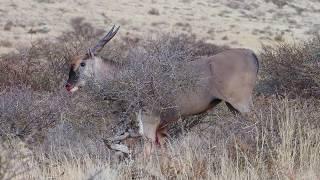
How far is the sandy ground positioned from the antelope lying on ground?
1654 centimetres

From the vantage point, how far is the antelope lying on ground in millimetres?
9180

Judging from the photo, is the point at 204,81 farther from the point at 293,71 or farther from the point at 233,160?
the point at 293,71

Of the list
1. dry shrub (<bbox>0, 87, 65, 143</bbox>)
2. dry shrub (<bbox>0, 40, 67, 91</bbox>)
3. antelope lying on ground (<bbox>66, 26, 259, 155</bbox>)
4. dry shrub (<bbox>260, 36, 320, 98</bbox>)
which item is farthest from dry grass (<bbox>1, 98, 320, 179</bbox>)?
dry shrub (<bbox>0, 40, 67, 91</bbox>)

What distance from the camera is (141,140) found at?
834 centimetres

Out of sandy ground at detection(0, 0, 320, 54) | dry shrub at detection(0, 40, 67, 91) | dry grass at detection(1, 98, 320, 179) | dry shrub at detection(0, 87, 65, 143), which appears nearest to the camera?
dry grass at detection(1, 98, 320, 179)

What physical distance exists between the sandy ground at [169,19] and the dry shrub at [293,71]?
43.2 ft

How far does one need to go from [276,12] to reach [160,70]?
48.2 m

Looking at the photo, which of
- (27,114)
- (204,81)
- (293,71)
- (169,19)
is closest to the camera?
(27,114)

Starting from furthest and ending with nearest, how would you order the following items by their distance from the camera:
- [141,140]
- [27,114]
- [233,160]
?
[27,114], [141,140], [233,160]

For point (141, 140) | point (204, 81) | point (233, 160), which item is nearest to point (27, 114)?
point (141, 140)

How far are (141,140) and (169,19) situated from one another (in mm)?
36610

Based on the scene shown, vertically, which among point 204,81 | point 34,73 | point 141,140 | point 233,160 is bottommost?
point 34,73

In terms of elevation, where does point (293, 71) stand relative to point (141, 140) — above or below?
below

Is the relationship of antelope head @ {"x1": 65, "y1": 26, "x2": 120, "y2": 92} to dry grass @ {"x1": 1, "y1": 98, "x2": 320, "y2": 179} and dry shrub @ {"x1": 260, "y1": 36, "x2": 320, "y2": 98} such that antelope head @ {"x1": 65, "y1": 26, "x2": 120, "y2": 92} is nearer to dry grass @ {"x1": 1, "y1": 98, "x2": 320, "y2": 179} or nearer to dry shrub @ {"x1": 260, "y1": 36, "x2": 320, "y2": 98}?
dry grass @ {"x1": 1, "y1": 98, "x2": 320, "y2": 179}
